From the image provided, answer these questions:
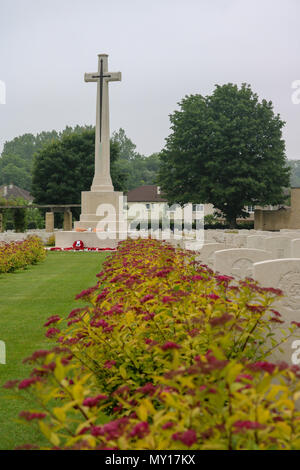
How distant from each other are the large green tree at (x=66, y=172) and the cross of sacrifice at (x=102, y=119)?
18.4 meters

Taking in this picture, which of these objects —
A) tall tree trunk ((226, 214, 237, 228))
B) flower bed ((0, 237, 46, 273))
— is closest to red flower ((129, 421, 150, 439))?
flower bed ((0, 237, 46, 273))

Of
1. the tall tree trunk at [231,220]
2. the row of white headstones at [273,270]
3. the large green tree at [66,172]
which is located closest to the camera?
the row of white headstones at [273,270]

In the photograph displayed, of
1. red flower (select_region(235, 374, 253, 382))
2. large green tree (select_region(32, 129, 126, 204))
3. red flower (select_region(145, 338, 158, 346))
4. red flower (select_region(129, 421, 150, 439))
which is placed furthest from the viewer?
large green tree (select_region(32, 129, 126, 204))

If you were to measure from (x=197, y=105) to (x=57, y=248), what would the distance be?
2072 cm

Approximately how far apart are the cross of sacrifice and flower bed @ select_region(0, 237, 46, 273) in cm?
859

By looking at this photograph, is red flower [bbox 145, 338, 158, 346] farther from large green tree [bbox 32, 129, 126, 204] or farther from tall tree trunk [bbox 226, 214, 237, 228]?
large green tree [bbox 32, 129, 126, 204]

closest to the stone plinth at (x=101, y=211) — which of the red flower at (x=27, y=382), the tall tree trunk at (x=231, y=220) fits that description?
the tall tree trunk at (x=231, y=220)

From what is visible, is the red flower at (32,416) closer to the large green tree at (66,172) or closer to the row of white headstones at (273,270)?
the row of white headstones at (273,270)

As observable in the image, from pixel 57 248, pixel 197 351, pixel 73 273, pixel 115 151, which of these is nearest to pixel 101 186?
pixel 57 248

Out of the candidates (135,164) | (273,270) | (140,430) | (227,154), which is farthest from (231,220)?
(135,164)

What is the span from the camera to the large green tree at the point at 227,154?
37.6 m

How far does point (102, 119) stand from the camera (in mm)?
25562

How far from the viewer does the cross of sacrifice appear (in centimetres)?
2534
